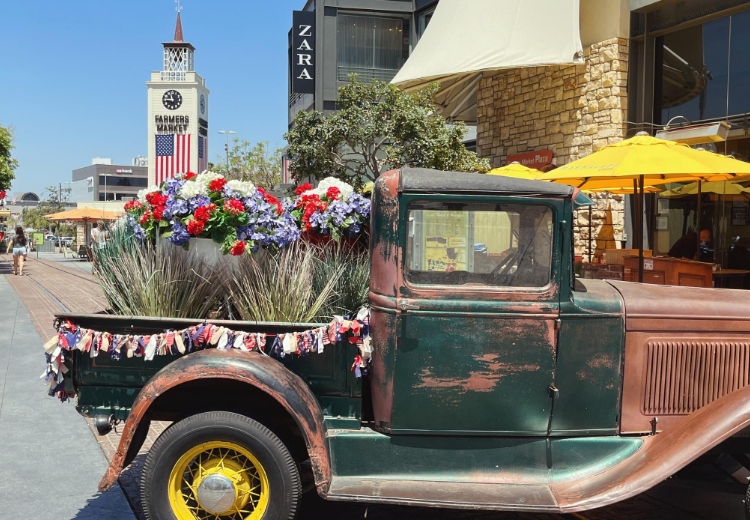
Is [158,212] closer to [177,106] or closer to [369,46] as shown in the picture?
[369,46]

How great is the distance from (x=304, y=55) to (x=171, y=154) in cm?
4931

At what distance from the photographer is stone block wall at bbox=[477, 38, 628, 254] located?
1206cm

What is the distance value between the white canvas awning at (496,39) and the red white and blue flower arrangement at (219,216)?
28.0 feet

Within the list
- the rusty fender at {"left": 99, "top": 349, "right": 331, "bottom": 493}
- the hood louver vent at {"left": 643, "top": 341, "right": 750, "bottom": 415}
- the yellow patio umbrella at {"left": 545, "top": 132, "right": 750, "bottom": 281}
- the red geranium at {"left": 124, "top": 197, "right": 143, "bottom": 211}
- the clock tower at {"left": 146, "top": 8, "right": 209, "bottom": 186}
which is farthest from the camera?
the clock tower at {"left": 146, "top": 8, "right": 209, "bottom": 186}

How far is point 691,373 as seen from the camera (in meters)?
3.45

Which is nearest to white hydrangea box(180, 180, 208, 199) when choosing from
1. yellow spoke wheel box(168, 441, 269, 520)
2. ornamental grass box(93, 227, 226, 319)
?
ornamental grass box(93, 227, 226, 319)

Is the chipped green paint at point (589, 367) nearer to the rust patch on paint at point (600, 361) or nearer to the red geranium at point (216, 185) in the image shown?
the rust patch on paint at point (600, 361)

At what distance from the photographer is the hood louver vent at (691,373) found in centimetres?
342

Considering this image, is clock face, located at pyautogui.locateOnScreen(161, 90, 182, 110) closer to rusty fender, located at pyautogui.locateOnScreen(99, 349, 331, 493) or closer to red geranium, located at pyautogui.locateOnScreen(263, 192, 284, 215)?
red geranium, located at pyautogui.locateOnScreen(263, 192, 284, 215)

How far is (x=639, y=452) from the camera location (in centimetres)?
328

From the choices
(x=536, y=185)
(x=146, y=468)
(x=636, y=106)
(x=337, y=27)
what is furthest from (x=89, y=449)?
(x=337, y=27)

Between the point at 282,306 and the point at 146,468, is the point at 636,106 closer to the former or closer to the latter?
the point at 282,306

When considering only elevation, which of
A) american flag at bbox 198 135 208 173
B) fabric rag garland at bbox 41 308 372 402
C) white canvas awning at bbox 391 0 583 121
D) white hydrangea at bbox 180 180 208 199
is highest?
american flag at bbox 198 135 208 173

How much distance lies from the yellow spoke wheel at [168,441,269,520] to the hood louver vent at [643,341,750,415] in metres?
1.98
